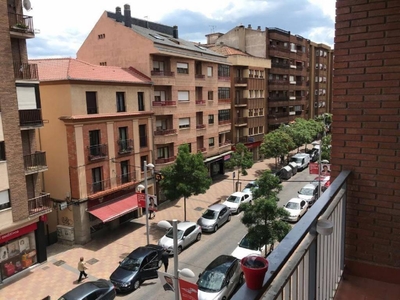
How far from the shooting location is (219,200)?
29484 mm

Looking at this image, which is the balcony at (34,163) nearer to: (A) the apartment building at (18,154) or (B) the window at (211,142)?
(A) the apartment building at (18,154)

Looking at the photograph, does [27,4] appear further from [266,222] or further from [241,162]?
[241,162]

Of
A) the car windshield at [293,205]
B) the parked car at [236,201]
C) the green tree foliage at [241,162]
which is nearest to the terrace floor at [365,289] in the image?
the car windshield at [293,205]

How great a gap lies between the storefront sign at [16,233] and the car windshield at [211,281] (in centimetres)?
1044

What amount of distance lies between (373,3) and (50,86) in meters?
20.2

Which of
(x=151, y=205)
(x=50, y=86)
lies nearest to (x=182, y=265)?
(x=151, y=205)

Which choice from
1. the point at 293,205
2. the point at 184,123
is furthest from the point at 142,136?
the point at 293,205

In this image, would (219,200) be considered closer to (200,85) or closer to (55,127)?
(200,85)

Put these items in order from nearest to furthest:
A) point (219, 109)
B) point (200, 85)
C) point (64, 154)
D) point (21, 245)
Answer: point (21, 245)
point (64, 154)
point (200, 85)
point (219, 109)

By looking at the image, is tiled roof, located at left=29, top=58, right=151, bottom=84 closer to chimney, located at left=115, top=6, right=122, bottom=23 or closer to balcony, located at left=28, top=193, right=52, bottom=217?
balcony, located at left=28, top=193, right=52, bottom=217

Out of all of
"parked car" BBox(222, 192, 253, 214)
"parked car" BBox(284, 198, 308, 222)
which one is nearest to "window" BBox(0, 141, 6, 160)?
"parked car" BBox(222, 192, 253, 214)

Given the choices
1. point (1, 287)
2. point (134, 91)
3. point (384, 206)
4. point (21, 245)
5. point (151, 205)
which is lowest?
point (1, 287)

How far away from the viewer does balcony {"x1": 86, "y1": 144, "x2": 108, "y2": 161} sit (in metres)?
22.0

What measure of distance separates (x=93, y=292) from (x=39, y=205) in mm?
7614
